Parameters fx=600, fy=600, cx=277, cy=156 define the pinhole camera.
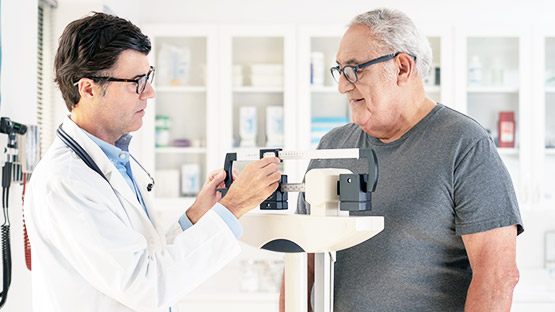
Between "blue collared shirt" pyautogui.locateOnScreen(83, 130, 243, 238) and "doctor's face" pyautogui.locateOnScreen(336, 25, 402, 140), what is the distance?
1.40 ft

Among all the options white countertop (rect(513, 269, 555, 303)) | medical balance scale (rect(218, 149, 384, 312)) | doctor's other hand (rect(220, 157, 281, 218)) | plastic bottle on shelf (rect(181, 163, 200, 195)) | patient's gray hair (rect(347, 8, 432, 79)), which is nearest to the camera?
medical balance scale (rect(218, 149, 384, 312))

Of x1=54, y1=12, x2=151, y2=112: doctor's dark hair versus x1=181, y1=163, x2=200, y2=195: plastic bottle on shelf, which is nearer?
x1=54, y1=12, x2=151, y2=112: doctor's dark hair

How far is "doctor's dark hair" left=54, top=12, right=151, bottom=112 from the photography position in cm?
131

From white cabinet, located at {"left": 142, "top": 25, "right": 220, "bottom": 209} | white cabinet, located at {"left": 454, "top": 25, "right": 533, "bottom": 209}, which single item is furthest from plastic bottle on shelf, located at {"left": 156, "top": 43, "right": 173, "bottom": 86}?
white cabinet, located at {"left": 454, "top": 25, "right": 533, "bottom": 209}

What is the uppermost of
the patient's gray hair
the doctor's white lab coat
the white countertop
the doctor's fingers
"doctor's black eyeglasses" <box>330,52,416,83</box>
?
the patient's gray hair

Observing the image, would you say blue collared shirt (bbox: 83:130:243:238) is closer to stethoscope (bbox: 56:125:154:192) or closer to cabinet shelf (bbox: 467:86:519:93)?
stethoscope (bbox: 56:125:154:192)

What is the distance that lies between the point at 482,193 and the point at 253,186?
1.61ft

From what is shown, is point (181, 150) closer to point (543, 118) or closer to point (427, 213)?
point (543, 118)

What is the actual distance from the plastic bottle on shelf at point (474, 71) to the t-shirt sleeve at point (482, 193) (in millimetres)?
2034

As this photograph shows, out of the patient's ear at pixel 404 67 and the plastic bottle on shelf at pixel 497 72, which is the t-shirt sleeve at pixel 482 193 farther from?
the plastic bottle on shelf at pixel 497 72

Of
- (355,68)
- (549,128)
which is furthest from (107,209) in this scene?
(549,128)

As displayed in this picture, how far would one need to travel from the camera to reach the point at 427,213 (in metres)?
1.36

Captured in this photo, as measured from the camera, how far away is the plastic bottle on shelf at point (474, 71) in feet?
10.6

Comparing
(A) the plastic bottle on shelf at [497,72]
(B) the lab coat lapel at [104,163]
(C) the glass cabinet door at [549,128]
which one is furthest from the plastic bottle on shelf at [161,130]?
(C) the glass cabinet door at [549,128]
